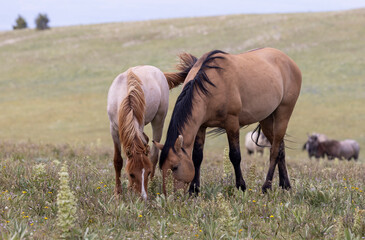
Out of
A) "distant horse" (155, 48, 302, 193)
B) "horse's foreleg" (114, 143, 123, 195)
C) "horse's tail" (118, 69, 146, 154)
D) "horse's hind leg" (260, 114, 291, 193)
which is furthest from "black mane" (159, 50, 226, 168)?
"horse's hind leg" (260, 114, 291, 193)

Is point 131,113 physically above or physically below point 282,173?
above

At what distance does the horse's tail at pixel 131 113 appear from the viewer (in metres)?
5.55

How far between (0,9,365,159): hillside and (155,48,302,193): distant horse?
481 inches

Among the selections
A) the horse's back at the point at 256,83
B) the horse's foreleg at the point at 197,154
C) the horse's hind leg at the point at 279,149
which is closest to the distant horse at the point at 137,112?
the horse's foreleg at the point at 197,154

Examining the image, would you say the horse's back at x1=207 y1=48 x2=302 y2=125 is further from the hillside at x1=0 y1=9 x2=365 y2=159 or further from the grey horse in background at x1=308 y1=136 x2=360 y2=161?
the hillside at x1=0 y1=9 x2=365 y2=159

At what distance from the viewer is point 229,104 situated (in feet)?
20.5

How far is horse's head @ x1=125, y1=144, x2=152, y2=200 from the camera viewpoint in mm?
5438

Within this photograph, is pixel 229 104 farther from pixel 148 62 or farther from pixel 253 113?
pixel 148 62

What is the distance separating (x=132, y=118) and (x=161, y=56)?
38.0 metres

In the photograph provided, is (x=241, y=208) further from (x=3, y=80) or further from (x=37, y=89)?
(x=3, y=80)

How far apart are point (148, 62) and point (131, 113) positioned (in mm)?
36224

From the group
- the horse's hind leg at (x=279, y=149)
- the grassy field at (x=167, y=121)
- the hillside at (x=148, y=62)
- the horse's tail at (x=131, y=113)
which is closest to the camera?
the grassy field at (x=167, y=121)

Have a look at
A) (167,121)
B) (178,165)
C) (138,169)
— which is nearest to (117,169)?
(138,169)

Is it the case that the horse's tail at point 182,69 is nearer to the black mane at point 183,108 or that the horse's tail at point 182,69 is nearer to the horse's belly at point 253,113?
the black mane at point 183,108
